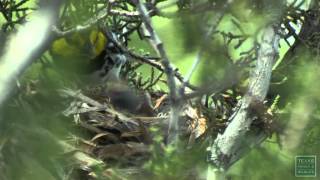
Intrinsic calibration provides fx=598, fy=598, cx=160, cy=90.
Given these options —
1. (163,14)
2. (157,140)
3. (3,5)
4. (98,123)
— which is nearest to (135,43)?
(98,123)

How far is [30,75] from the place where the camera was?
2.72 ft

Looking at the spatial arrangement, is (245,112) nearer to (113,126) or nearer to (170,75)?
(170,75)

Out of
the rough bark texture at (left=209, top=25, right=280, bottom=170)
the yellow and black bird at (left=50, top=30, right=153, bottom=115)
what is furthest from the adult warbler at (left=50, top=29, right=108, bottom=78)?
the rough bark texture at (left=209, top=25, right=280, bottom=170)

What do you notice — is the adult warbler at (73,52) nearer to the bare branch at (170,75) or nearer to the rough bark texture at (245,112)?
the bare branch at (170,75)

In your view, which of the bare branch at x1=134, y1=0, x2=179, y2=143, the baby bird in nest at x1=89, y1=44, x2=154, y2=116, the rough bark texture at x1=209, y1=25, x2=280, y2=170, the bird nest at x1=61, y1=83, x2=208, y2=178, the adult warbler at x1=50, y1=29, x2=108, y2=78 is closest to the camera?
the bare branch at x1=134, y1=0, x2=179, y2=143

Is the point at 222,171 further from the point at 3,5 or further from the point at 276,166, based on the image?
the point at 3,5

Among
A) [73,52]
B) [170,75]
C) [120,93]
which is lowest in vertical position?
[170,75]

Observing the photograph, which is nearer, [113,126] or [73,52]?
[73,52]

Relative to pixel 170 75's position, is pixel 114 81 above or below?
above

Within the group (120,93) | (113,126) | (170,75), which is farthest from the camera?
(120,93)

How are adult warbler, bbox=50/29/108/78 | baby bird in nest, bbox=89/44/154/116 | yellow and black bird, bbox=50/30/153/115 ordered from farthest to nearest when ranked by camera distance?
baby bird in nest, bbox=89/44/154/116, yellow and black bird, bbox=50/30/153/115, adult warbler, bbox=50/29/108/78

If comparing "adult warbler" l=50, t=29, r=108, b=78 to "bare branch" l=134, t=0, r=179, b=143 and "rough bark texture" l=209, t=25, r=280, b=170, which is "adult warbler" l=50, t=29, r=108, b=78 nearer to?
"bare branch" l=134, t=0, r=179, b=143

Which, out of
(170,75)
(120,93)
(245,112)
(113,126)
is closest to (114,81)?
(120,93)

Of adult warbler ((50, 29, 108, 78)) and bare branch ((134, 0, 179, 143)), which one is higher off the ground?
adult warbler ((50, 29, 108, 78))
